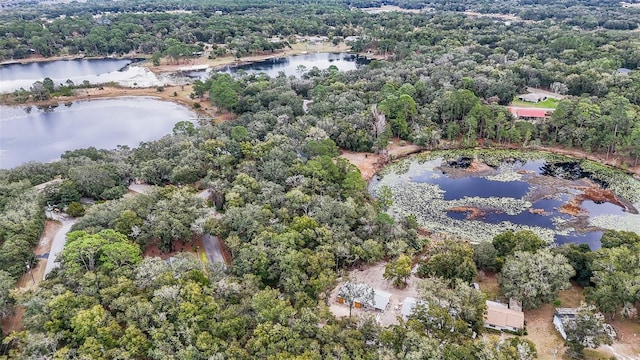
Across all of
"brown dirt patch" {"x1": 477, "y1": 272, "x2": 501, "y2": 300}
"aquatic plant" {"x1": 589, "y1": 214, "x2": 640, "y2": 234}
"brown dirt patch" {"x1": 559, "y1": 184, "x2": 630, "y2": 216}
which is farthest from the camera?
"brown dirt patch" {"x1": 559, "y1": 184, "x2": 630, "y2": 216}

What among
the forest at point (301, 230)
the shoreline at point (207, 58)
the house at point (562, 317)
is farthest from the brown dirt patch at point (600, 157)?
the shoreline at point (207, 58)

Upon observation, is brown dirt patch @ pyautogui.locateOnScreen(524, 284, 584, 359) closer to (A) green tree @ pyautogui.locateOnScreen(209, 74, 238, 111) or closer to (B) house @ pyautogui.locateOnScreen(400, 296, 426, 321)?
(B) house @ pyautogui.locateOnScreen(400, 296, 426, 321)

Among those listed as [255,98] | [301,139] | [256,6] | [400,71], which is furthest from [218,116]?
[256,6]

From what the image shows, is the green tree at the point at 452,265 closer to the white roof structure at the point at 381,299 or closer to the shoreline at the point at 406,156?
the white roof structure at the point at 381,299

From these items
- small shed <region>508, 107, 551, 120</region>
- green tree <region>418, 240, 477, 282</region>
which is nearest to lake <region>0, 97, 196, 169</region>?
green tree <region>418, 240, 477, 282</region>

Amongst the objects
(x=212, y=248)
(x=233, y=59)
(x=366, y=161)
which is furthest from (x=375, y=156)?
(x=233, y=59)

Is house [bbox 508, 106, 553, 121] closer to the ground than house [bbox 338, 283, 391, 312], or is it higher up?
higher up

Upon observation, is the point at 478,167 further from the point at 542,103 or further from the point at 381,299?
the point at 381,299

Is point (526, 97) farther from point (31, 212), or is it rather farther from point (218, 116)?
point (31, 212)
